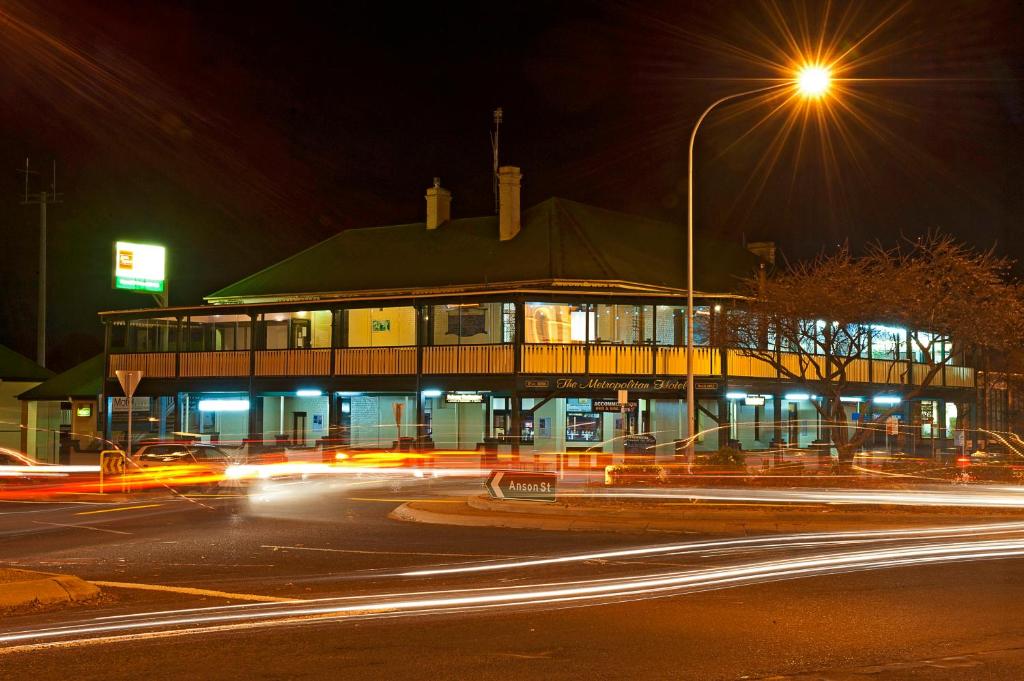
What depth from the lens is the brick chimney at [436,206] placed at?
49.5 meters

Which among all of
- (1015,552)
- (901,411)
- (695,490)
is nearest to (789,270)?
(901,411)

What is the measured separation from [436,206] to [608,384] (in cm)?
1388

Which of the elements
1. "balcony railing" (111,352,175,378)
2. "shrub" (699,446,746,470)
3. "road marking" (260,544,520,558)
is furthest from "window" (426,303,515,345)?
"road marking" (260,544,520,558)

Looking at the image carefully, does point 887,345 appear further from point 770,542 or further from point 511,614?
point 511,614

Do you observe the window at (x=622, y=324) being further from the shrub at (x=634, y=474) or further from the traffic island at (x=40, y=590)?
the traffic island at (x=40, y=590)

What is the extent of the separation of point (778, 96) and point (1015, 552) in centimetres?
1413

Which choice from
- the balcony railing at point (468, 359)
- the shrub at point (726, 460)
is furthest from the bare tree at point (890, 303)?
the balcony railing at point (468, 359)

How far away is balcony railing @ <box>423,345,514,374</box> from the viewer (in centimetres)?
4075

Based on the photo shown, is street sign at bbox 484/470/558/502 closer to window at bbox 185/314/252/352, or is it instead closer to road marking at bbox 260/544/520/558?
road marking at bbox 260/544/520/558

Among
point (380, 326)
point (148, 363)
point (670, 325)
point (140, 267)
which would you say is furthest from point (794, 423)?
point (140, 267)

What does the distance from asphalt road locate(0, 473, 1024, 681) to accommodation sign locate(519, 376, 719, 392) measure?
23.2 m

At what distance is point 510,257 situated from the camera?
44.8 metres

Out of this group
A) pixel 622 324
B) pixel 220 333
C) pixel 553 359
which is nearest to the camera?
pixel 553 359

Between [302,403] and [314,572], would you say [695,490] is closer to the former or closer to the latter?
[314,572]
